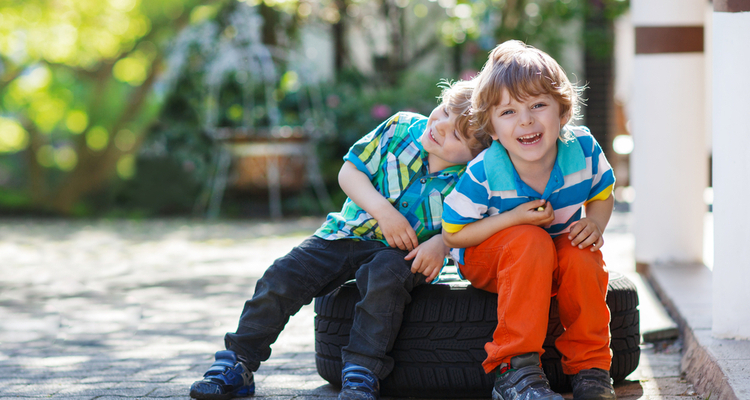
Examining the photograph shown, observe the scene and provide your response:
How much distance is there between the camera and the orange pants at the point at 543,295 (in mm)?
1997

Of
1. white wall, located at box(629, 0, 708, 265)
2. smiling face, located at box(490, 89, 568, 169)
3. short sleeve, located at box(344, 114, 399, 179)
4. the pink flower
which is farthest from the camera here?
the pink flower

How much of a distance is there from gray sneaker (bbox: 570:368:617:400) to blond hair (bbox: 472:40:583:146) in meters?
0.68

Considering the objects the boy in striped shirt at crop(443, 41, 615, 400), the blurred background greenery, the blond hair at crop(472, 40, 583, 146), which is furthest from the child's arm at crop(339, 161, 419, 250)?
the blurred background greenery

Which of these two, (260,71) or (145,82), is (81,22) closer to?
(145,82)

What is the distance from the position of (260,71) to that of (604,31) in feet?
14.0

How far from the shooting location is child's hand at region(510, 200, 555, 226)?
207cm

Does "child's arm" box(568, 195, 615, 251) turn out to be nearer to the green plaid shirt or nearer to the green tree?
the green plaid shirt

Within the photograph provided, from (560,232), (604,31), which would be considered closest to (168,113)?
(604,31)

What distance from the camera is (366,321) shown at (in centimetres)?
216

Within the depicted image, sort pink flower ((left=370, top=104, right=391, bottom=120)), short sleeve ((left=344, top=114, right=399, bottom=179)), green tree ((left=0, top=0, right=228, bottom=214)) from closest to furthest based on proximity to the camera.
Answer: short sleeve ((left=344, top=114, right=399, bottom=179))
pink flower ((left=370, top=104, right=391, bottom=120))
green tree ((left=0, top=0, right=228, bottom=214))

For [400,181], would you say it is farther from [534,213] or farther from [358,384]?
[358,384]

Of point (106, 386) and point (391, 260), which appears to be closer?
point (391, 260)

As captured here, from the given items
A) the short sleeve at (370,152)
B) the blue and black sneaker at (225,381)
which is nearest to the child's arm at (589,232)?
the short sleeve at (370,152)

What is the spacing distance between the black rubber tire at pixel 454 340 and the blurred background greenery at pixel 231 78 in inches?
228
